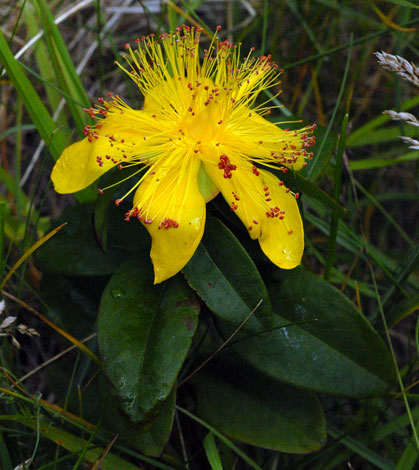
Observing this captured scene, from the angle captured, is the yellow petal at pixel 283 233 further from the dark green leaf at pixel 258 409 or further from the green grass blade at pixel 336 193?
the dark green leaf at pixel 258 409

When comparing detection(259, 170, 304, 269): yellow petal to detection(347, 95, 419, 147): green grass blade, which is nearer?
detection(259, 170, 304, 269): yellow petal

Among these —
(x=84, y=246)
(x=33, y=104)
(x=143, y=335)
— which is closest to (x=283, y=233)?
(x=143, y=335)

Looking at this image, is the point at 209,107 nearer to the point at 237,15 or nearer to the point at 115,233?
the point at 115,233

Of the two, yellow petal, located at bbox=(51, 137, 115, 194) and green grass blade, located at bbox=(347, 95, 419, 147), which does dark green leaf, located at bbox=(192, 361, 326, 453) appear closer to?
yellow petal, located at bbox=(51, 137, 115, 194)

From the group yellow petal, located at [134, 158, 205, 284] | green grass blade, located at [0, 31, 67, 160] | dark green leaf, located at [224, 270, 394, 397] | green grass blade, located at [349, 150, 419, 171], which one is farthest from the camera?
green grass blade, located at [349, 150, 419, 171]

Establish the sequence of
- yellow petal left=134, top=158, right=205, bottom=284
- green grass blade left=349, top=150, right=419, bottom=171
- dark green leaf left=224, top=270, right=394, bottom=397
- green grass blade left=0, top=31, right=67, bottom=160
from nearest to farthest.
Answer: yellow petal left=134, top=158, right=205, bottom=284 → dark green leaf left=224, top=270, right=394, bottom=397 → green grass blade left=0, top=31, right=67, bottom=160 → green grass blade left=349, top=150, right=419, bottom=171

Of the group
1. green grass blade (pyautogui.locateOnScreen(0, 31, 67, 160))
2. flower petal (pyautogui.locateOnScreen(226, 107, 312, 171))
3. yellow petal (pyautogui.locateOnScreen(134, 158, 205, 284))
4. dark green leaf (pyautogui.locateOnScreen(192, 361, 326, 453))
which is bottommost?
dark green leaf (pyautogui.locateOnScreen(192, 361, 326, 453))

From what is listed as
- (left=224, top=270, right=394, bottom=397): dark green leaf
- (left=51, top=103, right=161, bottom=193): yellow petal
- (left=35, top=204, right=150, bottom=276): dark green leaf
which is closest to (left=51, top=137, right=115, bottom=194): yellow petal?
(left=51, top=103, right=161, bottom=193): yellow petal

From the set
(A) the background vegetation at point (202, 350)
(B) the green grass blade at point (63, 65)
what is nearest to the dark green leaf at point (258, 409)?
(A) the background vegetation at point (202, 350)
